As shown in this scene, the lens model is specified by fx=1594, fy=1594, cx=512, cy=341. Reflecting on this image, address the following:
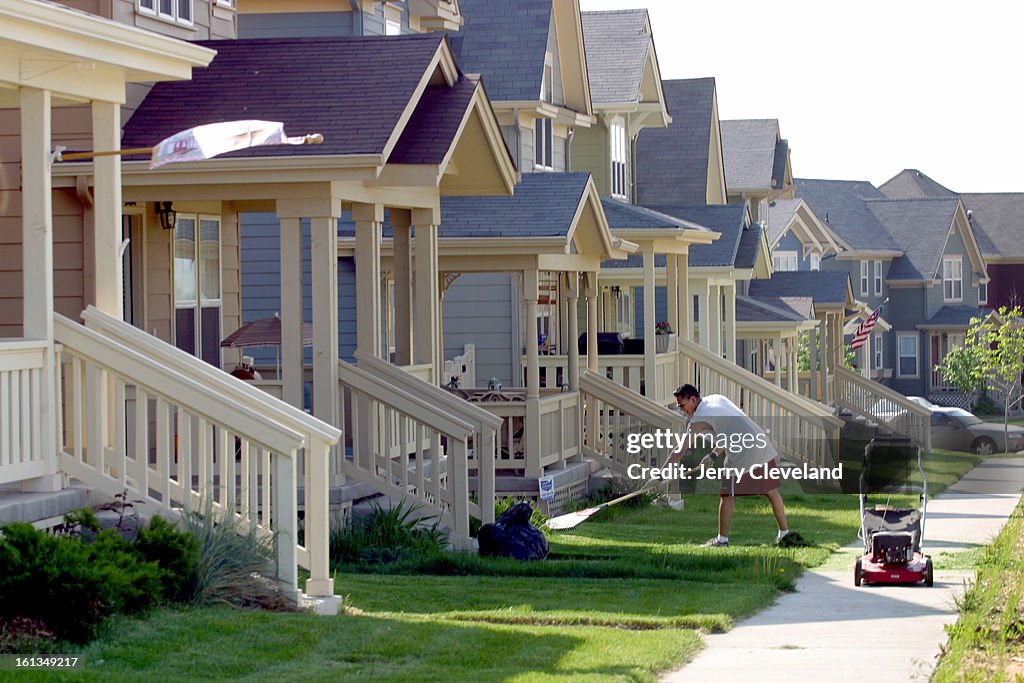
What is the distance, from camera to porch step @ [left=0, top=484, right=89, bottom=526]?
32.4 feet

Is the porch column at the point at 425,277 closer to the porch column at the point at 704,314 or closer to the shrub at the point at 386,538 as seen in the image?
the shrub at the point at 386,538

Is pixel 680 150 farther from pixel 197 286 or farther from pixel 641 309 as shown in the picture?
pixel 197 286

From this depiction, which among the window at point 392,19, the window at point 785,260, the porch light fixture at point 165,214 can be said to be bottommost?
the porch light fixture at point 165,214

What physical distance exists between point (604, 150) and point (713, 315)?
4.21 meters

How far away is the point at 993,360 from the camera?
1654 inches

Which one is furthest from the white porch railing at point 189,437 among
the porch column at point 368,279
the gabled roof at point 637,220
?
the gabled roof at point 637,220

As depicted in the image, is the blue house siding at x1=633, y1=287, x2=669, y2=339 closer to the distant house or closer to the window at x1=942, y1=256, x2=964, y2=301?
the distant house

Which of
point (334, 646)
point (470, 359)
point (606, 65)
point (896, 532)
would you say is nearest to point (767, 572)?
point (896, 532)

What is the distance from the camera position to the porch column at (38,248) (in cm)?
1046

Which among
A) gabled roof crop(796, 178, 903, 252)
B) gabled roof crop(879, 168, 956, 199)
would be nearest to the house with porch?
gabled roof crop(796, 178, 903, 252)

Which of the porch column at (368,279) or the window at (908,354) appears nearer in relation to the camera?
the porch column at (368,279)

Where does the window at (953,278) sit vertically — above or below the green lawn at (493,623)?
above

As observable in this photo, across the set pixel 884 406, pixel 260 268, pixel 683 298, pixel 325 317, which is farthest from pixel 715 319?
pixel 325 317

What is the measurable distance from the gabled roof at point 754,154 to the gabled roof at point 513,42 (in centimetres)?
1419
